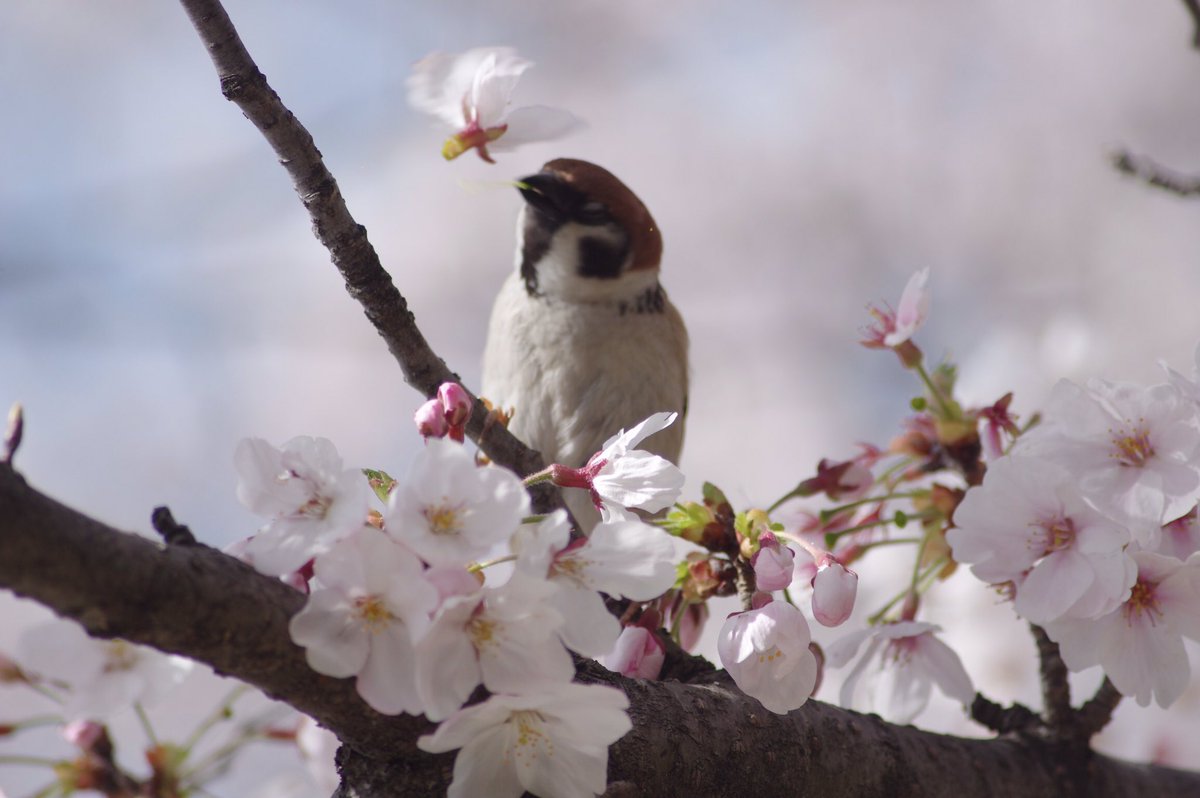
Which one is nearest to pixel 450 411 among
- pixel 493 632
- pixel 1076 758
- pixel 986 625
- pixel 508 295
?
pixel 493 632

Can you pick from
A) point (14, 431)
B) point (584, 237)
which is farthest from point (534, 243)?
point (14, 431)

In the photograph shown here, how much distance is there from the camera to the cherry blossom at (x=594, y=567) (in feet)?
2.02

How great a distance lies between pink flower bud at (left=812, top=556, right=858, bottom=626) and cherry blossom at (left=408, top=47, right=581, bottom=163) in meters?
0.41

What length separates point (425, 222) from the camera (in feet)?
11.7

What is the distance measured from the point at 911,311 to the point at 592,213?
23.0 inches

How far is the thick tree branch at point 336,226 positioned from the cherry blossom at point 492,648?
0.39m

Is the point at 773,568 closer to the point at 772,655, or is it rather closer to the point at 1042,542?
the point at 772,655

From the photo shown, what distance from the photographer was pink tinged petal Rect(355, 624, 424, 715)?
61 cm

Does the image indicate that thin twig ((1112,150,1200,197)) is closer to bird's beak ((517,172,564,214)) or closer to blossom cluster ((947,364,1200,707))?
blossom cluster ((947,364,1200,707))

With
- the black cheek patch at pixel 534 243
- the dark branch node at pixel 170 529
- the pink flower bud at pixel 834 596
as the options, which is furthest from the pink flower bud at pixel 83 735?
the black cheek patch at pixel 534 243

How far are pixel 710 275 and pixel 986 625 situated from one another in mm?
1574

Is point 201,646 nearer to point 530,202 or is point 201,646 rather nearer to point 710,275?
point 530,202

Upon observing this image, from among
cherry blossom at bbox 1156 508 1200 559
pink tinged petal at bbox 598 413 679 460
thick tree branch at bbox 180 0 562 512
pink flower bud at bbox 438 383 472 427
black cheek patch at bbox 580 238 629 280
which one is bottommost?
cherry blossom at bbox 1156 508 1200 559

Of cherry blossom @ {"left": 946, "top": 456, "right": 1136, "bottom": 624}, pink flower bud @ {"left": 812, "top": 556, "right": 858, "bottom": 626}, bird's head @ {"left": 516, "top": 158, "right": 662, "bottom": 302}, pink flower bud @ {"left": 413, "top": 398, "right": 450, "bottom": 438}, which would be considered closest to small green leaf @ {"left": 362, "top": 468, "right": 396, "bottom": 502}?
pink flower bud @ {"left": 413, "top": 398, "right": 450, "bottom": 438}
